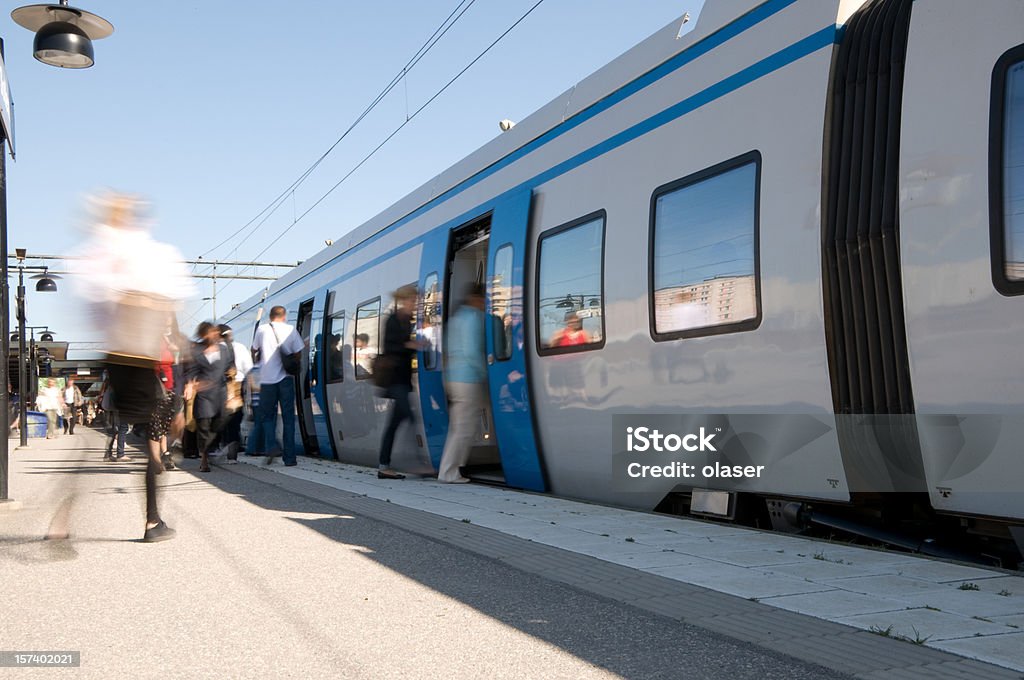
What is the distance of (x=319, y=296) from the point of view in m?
16.0

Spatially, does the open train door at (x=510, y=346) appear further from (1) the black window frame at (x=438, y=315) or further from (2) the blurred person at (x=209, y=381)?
(2) the blurred person at (x=209, y=381)

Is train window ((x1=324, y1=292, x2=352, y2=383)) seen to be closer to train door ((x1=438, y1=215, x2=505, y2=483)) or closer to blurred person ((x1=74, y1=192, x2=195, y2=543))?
train door ((x1=438, y1=215, x2=505, y2=483))

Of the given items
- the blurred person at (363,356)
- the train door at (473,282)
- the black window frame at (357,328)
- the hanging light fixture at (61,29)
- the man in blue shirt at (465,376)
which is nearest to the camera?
the hanging light fixture at (61,29)

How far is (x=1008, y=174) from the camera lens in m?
4.25

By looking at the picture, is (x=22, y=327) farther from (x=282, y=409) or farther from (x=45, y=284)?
(x=282, y=409)

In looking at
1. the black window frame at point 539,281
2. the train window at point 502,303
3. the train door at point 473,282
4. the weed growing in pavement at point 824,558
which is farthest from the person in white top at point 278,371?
the weed growing in pavement at point 824,558

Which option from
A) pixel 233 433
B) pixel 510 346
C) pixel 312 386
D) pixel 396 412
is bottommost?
pixel 233 433

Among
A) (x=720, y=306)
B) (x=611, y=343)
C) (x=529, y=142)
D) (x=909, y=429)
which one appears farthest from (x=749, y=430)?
(x=529, y=142)

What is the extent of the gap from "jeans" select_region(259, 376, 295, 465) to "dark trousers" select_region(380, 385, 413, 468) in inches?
A: 104

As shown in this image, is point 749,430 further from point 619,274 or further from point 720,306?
point 619,274

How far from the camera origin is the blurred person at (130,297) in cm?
585

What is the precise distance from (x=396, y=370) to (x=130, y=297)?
15.5 ft

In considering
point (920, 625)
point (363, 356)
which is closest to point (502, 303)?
point (363, 356)

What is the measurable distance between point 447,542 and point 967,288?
3.20 meters
